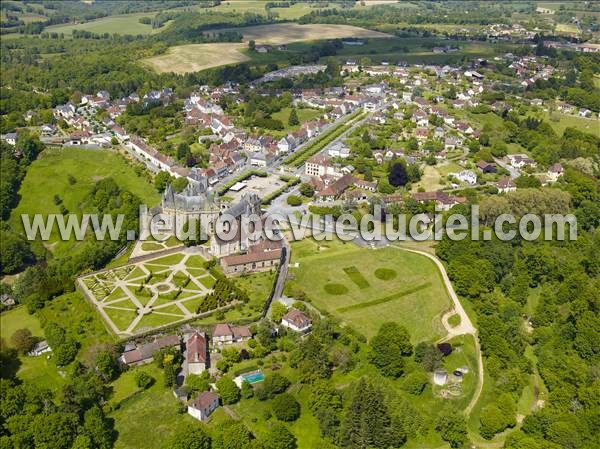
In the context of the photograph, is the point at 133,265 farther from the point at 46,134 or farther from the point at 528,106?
the point at 528,106

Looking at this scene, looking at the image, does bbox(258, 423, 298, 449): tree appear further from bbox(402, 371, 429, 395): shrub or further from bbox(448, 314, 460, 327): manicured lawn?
bbox(448, 314, 460, 327): manicured lawn

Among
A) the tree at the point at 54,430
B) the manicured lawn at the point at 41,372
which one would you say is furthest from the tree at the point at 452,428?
the manicured lawn at the point at 41,372

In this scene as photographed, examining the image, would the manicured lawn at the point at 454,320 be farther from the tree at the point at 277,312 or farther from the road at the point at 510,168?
the road at the point at 510,168

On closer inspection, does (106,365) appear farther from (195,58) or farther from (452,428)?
(195,58)

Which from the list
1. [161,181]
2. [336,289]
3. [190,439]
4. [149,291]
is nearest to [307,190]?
[161,181]

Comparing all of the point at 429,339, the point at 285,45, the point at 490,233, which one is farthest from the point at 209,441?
the point at 285,45

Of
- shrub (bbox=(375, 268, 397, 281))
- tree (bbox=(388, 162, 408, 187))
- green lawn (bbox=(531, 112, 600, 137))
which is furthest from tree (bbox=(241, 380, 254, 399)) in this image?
green lawn (bbox=(531, 112, 600, 137))
